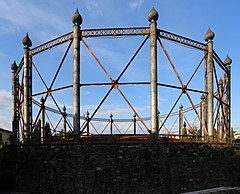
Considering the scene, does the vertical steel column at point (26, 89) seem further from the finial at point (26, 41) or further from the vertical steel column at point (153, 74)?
the vertical steel column at point (153, 74)

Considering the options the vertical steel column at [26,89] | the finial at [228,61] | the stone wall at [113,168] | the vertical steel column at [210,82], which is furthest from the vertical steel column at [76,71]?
the finial at [228,61]

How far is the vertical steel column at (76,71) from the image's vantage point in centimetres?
1381

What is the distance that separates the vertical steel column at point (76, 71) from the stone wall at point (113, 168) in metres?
1.67

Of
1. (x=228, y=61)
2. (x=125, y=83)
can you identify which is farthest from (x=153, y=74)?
(x=228, y=61)

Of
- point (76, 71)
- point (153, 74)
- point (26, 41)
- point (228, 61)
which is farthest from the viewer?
point (228, 61)

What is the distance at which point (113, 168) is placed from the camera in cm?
1215

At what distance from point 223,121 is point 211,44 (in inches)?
294

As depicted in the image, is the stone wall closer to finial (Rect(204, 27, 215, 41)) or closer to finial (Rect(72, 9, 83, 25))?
finial (Rect(72, 9, 83, 25))

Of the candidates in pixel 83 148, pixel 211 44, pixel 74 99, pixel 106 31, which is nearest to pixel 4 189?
pixel 83 148

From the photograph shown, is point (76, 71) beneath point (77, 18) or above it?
beneath

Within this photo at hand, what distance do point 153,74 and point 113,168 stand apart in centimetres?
615

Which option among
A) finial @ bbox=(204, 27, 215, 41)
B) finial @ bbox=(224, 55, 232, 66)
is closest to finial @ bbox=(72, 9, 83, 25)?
finial @ bbox=(204, 27, 215, 41)

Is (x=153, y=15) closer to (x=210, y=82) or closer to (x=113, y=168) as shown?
(x=210, y=82)

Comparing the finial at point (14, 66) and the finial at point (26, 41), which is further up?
the finial at point (26, 41)
